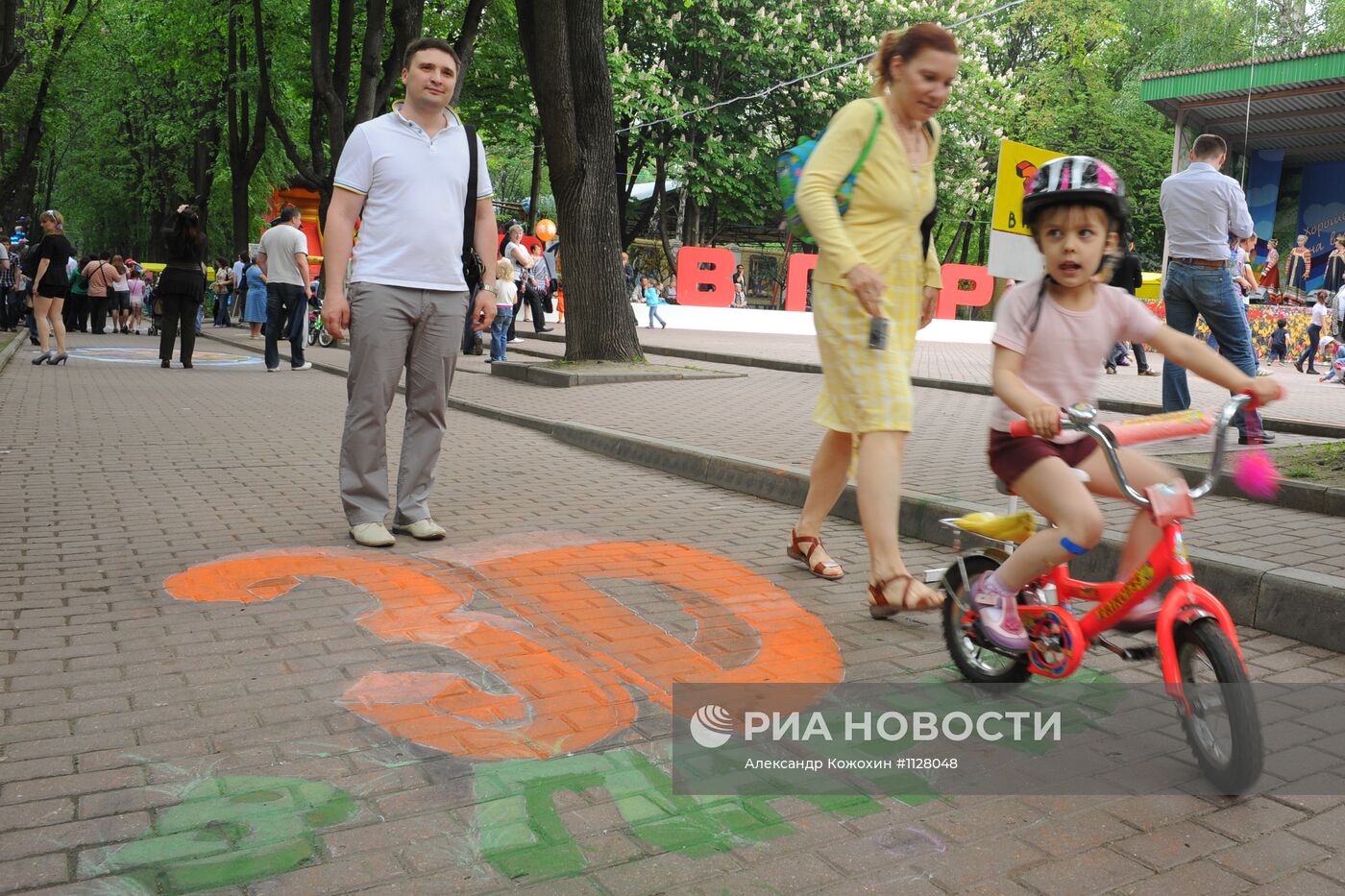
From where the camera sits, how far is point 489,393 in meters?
12.1

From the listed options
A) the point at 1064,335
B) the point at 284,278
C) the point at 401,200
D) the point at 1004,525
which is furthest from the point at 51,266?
the point at 1064,335

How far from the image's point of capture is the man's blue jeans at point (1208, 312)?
26.5 feet

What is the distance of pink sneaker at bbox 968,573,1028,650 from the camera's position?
3.38m

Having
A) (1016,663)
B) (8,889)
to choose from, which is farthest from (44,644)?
(1016,663)

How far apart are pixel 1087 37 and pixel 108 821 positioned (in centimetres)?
4681

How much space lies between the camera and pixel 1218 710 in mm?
2881

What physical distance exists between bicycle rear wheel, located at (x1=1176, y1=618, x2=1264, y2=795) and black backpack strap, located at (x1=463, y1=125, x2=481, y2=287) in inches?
151

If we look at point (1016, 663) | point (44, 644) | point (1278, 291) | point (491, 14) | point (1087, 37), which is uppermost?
point (1087, 37)

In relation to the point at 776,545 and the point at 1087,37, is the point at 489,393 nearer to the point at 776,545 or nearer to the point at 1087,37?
the point at 776,545

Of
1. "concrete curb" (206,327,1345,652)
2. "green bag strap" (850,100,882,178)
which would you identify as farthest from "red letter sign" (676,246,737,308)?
"green bag strap" (850,100,882,178)

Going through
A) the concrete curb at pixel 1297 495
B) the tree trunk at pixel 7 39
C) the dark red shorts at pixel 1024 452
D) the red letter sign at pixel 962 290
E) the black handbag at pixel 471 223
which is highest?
the tree trunk at pixel 7 39

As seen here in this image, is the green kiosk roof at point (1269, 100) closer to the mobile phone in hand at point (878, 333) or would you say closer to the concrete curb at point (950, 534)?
the concrete curb at point (950, 534)

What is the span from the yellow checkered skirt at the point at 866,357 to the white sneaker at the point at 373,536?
80.6 inches

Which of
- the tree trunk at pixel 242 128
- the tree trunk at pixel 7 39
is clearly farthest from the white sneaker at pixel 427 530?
the tree trunk at pixel 242 128
